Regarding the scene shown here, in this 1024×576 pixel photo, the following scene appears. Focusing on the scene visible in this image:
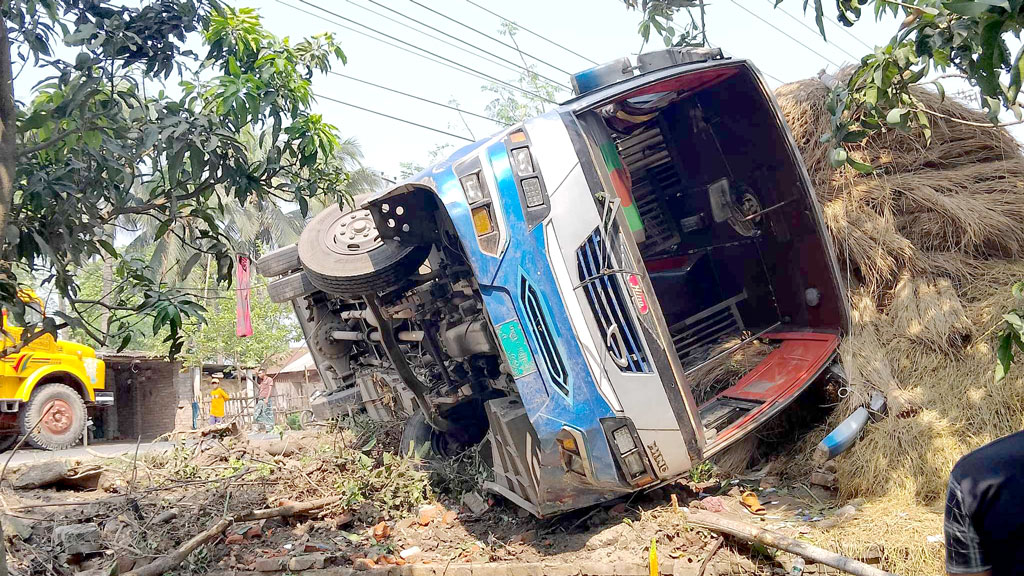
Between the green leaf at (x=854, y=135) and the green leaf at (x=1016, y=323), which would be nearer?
the green leaf at (x=1016, y=323)

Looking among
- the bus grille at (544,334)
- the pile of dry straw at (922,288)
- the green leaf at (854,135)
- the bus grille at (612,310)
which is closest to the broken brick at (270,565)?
the bus grille at (544,334)

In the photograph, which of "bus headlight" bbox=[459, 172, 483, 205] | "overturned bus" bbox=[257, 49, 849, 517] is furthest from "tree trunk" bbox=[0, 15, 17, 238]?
"bus headlight" bbox=[459, 172, 483, 205]

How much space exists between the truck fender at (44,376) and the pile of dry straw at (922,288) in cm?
1068

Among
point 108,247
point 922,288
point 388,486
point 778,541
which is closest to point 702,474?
point 778,541

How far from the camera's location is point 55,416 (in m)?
11.3

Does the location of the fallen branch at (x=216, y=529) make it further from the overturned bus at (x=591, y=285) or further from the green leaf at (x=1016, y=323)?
the green leaf at (x=1016, y=323)

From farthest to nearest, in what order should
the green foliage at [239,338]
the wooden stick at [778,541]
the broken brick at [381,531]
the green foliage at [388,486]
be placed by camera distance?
the green foliage at [239,338] → the green foliage at [388,486] → the broken brick at [381,531] → the wooden stick at [778,541]

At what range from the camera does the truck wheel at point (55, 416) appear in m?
11.0

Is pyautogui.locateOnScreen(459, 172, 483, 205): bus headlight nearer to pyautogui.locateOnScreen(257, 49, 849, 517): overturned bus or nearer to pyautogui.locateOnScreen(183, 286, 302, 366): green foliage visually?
pyautogui.locateOnScreen(257, 49, 849, 517): overturned bus

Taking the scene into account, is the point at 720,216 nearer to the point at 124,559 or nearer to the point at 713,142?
the point at 713,142

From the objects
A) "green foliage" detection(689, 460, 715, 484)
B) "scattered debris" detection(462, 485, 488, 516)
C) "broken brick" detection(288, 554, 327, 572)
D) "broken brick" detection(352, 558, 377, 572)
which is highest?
"broken brick" detection(288, 554, 327, 572)

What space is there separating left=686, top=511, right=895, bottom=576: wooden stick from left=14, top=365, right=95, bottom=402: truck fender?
1044 centimetres

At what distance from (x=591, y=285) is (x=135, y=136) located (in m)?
2.21

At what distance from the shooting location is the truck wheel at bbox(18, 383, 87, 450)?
1098cm
